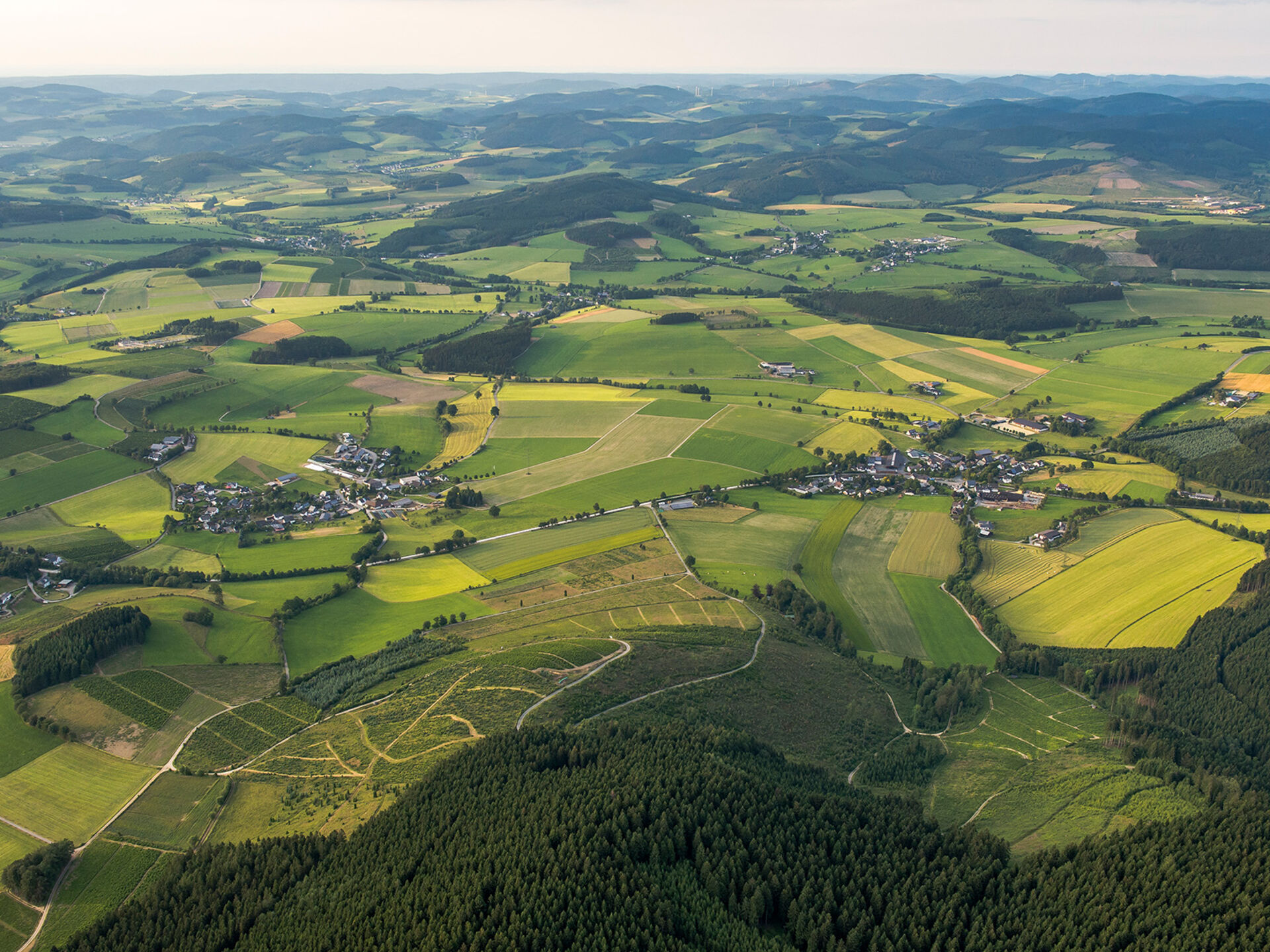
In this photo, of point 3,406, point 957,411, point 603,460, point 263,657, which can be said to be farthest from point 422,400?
point 957,411

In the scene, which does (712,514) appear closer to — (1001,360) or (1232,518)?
(1232,518)

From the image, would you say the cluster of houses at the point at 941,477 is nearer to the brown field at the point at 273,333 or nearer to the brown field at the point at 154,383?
the brown field at the point at 154,383

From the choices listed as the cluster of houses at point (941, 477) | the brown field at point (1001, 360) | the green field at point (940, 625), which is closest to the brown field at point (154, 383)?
the cluster of houses at point (941, 477)

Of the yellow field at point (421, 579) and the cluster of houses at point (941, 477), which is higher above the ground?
the cluster of houses at point (941, 477)

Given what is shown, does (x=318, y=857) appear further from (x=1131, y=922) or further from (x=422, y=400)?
(x=422, y=400)

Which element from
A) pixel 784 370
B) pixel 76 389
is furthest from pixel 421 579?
pixel 784 370

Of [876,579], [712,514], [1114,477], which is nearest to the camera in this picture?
[876,579]
